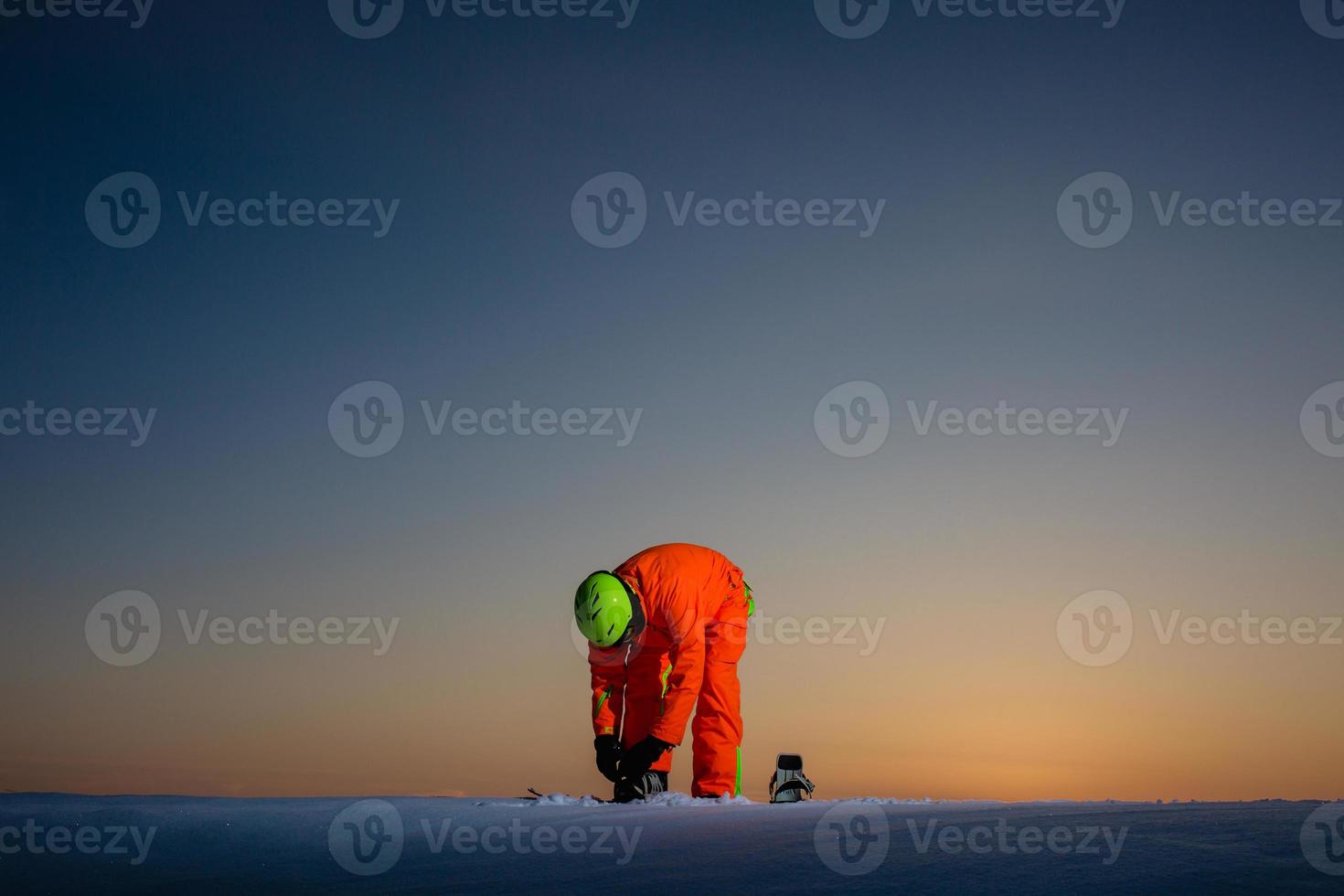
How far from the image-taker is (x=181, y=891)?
13.3 feet

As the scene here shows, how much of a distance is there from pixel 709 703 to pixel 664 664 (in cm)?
45

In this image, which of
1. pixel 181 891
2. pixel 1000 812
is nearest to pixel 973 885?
pixel 1000 812

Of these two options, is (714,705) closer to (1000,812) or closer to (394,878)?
(1000,812)

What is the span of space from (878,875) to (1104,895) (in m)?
0.65

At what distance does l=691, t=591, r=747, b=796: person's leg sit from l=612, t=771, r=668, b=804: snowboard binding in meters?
0.46

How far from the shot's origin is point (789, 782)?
7.47 metres
